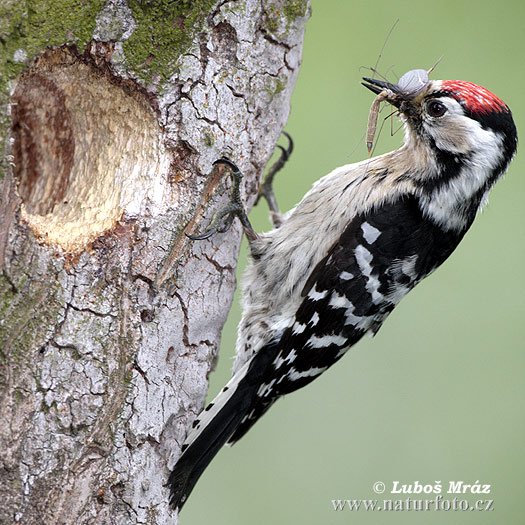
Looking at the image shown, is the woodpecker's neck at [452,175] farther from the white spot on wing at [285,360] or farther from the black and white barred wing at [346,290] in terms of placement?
the white spot on wing at [285,360]

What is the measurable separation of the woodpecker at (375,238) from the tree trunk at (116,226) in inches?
12.4

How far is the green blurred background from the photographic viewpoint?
3.88 metres

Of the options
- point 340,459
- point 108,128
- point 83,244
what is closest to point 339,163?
point 340,459

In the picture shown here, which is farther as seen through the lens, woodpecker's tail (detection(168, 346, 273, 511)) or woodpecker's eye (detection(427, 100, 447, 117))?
woodpecker's eye (detection(427, 100, 447, 117))

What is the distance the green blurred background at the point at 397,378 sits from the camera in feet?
12.7

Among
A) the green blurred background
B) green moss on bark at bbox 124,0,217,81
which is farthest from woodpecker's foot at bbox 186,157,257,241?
the green blurred background

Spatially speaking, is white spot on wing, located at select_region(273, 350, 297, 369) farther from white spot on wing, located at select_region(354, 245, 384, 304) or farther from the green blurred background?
the green blurred background

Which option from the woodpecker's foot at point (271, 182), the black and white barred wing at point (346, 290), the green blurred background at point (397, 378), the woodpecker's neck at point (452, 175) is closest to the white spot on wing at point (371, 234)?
the black and white barred wing at point (346, 290)

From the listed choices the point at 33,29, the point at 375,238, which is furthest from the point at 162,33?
the point at 375,238

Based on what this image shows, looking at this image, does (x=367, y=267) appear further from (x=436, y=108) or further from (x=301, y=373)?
(x=436, y=108)

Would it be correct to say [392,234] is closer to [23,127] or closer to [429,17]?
[23,127]

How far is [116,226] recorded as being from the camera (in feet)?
6.80

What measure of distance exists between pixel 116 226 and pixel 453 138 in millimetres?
1292

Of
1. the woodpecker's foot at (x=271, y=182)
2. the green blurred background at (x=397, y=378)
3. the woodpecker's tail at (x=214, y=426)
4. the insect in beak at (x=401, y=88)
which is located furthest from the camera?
the green blurred background at (x=397, y=378)
